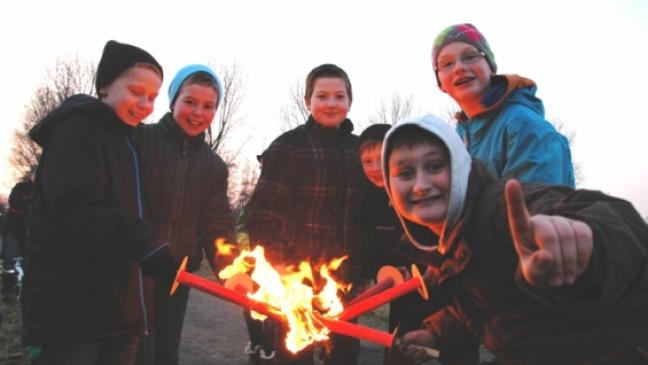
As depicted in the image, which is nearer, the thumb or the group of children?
the thumb

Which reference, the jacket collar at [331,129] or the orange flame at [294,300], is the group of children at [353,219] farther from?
the orange flame at [294,300]

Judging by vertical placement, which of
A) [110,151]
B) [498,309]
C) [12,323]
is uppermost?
[110,151]

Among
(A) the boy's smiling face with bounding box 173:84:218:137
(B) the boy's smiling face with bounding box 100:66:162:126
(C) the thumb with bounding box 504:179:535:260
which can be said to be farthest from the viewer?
(A) the boy's smiling face with bounding box 173:84:218:137

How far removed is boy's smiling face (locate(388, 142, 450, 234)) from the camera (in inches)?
88.5

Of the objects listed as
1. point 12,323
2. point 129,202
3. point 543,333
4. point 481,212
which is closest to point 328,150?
point 129,202

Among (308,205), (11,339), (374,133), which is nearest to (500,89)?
(374,133)

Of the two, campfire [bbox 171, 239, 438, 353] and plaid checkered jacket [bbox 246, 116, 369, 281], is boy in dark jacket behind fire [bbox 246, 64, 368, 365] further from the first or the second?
campfire [bbox 171, 239, 438, 353]

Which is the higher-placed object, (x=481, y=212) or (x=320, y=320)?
(x=481, y=212)

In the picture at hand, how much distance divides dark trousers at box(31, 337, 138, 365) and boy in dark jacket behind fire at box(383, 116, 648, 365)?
1.67 m

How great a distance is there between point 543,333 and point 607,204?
0.62 meters

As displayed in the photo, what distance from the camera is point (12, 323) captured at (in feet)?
22.1

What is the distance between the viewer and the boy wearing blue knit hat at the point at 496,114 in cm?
287

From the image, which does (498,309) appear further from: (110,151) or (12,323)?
(12,323)

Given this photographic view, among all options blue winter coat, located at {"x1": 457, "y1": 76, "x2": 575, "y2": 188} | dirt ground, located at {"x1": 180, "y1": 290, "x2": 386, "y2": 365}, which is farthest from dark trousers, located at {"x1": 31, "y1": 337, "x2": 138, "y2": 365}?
dirt ground, located at {"x1": 180, "y1": 290, "x2": 386, "y2": 365}
